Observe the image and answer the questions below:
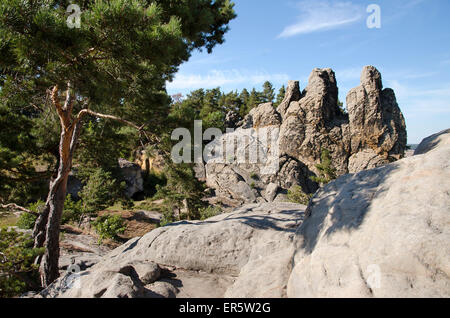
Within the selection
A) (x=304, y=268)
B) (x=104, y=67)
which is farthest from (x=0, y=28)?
(x=304, y=268)

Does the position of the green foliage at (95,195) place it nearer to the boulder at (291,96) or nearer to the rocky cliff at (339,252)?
the rocky cliff at (339,252)

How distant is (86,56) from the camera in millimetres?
5738

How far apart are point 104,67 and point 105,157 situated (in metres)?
5.31

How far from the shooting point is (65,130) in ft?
27.4

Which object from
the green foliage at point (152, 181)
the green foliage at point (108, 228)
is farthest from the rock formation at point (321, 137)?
the green foliage at point (108, 228)

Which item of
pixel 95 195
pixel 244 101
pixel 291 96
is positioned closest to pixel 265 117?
pixel 291 96

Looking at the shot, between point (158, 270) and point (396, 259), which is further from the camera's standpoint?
point (158, 270)

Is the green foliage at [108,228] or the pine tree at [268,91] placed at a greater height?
the pine tree at [268,91]

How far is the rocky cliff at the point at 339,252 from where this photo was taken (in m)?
3.36

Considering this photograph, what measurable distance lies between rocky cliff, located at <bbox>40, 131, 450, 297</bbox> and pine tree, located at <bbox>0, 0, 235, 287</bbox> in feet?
11.9

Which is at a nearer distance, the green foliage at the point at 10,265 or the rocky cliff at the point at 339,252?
the rocky cliff at the point at 339,252

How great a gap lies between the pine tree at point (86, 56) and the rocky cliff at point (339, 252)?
3632 millimetres

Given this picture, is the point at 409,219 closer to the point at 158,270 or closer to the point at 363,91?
the point at 158,270

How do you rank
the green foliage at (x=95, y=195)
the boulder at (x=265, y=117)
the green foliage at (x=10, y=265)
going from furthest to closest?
the boulder at (x=265, y=117)
the green foliage at (x=95, y=195)
the green foliage at (x=10, y=265)
